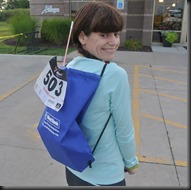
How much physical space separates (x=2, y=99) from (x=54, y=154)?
169 inches

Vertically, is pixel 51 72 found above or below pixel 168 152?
above

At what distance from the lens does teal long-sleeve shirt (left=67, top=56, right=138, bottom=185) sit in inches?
55.9

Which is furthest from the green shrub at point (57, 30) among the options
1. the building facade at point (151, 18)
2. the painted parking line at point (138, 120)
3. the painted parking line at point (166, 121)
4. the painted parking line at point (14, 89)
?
the painted parking line at point (166, 121)

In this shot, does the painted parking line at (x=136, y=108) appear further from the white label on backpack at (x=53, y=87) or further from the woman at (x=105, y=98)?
the white label on backpack at (x=53, y=87)

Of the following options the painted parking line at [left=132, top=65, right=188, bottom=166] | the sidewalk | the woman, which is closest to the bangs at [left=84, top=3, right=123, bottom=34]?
the woman

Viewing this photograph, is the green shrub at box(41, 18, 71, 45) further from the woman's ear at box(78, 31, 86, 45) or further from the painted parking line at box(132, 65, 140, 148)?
the woman's ear at box(78, 31, 86, 45)

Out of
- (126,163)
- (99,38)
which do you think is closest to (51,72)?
(99,38)

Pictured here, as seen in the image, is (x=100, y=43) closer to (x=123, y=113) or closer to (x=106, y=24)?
(x=106, y=24)

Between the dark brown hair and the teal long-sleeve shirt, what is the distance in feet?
0.57

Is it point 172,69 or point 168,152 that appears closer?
point 168,152

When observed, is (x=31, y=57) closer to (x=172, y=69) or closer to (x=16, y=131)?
(x=172, y=69)

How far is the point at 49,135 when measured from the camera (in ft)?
5.05

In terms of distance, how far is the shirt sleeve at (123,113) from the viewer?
4.65 feet

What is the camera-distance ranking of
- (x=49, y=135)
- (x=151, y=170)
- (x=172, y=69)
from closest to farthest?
(x=49, y=135) → (x=151, y=170) → (x=172, y=69)
